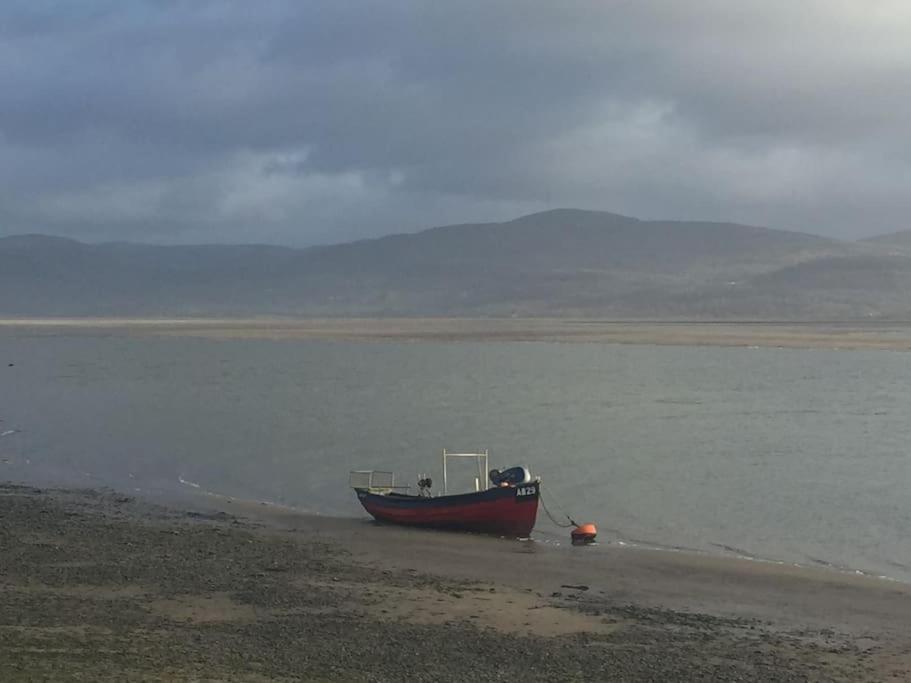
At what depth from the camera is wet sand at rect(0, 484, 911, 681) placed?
525 inches

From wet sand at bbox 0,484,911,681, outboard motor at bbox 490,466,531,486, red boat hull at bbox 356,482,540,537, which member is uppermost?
outboard motor at bbox 490,466,531,486

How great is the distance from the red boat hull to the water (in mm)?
1199

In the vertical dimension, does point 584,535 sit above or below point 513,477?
below

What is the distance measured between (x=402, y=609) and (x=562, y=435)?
24.9 meters

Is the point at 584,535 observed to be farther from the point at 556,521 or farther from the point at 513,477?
the point at 556,521

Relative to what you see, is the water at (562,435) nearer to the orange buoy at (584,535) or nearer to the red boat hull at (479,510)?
the orange buoy at (584,535)

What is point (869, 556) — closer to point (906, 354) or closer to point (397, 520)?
point (397, 520)

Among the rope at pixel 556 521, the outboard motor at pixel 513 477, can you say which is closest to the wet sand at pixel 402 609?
the outboard motor at pixel 513 477

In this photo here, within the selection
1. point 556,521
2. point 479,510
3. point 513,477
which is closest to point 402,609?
point 479,510

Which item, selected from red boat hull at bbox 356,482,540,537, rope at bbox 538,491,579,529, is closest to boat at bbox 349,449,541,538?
red boat hull at bbox 356,482,540,537

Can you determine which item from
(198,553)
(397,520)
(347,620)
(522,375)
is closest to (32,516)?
(198,553)

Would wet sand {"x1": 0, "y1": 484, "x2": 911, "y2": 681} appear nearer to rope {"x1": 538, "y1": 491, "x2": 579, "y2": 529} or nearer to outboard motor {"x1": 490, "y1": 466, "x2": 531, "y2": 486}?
outboard motor {"x1": 490, "y1": 466, "x2": 531, "y2": 486}

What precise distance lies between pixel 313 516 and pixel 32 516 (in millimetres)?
6006

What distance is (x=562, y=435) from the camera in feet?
134
